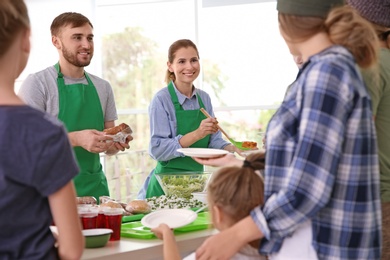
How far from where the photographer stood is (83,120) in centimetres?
378

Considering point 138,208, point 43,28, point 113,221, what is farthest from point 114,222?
point 43,28

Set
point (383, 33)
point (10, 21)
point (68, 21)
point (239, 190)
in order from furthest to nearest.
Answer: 1. point (68, 21)
2. point (383, 33)
3. point (239, 190)
4. point (10, 21)

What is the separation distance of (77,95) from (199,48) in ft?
7.21

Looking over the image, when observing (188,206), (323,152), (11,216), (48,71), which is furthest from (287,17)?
(48,71)

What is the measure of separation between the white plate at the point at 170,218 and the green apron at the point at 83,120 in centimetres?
117

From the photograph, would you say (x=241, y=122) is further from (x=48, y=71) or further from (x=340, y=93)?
(x=340, y=93)

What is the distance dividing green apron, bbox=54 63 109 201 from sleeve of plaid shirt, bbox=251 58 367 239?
2.10m

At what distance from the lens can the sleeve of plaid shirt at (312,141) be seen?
1.67 meters

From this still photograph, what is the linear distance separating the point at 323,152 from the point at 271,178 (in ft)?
0.57

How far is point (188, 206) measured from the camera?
3.02 metres

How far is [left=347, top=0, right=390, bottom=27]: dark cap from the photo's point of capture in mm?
2227

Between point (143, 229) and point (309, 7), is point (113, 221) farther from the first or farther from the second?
point (309, 7)

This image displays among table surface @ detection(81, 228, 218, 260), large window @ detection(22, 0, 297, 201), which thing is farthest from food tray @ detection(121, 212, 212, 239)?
large window @ detection(22, 0, 297, 201)

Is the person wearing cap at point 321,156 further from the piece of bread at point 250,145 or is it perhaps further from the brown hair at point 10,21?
the piece of bread at point 250,145
